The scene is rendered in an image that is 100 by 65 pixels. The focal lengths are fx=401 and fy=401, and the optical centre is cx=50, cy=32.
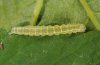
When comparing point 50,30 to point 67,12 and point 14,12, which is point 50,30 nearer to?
point 67,12

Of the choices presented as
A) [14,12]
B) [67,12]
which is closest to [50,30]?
[67,12]

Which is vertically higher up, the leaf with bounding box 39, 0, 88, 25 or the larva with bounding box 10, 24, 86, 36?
the leaf with bounding box 39, 0, 88, 25

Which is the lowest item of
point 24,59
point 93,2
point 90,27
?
point 24,59

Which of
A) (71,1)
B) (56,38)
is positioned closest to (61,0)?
(71,1)

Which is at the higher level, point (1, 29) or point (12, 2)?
point (12, 2)

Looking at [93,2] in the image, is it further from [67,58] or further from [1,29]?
[1,29]

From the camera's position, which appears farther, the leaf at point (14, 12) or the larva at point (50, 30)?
the leaf at point (14, 12)

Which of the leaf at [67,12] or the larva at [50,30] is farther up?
the leaf at [67,12]

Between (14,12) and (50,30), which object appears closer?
(50,30)
